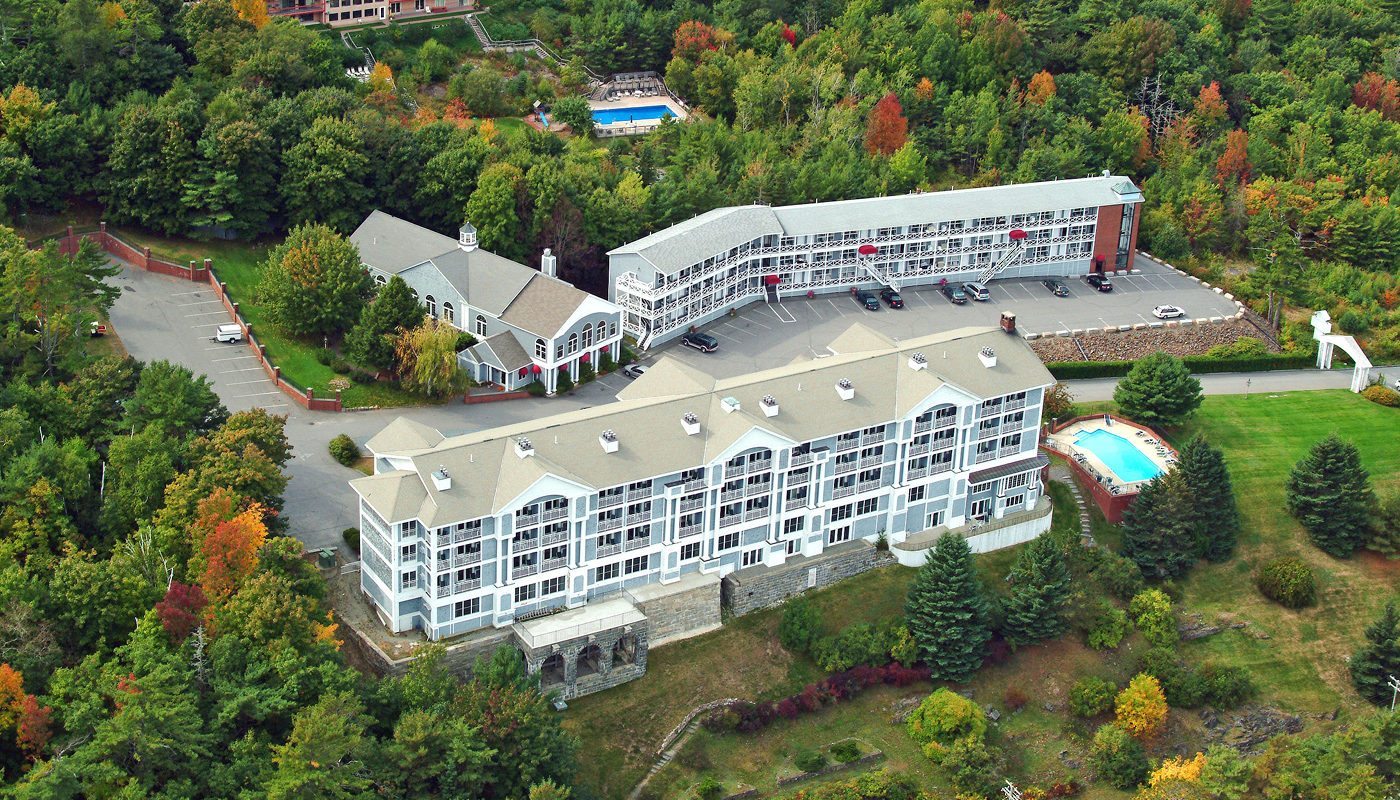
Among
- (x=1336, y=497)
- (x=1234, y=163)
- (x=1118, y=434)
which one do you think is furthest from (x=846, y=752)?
(x=1234, y=163)

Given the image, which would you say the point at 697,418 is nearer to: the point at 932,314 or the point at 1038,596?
the point at 1038,596

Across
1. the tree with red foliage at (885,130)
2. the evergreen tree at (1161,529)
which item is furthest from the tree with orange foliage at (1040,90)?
the evergreen tree at (1161,529)

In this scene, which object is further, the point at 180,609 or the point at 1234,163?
the point at 1234,163

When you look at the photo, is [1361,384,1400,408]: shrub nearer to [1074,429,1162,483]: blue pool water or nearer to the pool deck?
the pool deck

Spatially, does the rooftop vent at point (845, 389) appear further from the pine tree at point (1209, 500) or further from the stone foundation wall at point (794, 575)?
the pine tree at point (1209, 500)

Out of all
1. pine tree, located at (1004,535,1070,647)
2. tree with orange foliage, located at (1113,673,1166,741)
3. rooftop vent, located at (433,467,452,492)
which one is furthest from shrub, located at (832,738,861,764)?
rooftop vent, located at (433,467,452,492)
